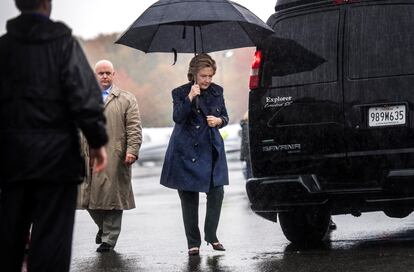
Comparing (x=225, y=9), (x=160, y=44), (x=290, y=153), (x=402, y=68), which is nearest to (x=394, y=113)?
(x=402, y=68)

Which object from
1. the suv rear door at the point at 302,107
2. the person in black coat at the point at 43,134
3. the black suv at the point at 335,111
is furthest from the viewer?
the suv rear door at the point at 302,107

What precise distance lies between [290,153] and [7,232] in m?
3.67

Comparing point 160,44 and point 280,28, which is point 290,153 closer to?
point 280,28

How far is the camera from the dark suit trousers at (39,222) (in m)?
5.04

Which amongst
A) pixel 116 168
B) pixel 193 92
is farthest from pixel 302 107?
pixel 116 168

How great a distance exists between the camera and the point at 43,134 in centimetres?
500

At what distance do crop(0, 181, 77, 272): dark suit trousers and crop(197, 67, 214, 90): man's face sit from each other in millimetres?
3829

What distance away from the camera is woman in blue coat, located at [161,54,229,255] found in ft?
28.9

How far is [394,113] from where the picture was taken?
26.5 feet

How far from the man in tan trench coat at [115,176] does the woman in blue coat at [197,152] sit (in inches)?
27.6

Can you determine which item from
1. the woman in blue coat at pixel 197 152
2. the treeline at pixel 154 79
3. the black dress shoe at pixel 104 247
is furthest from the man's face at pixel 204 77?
the treeline at pixel 154 79

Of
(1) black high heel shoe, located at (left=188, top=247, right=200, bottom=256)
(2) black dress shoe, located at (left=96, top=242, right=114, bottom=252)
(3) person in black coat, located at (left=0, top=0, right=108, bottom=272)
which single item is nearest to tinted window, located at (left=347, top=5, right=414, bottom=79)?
(1) black high heel shoe, located at (left=188, top=247, right=200, bottom=256)

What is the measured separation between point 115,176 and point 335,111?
2.26 meters

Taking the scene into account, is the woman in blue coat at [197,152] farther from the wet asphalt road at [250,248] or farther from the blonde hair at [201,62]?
the wet asphalt road at [250,248]
